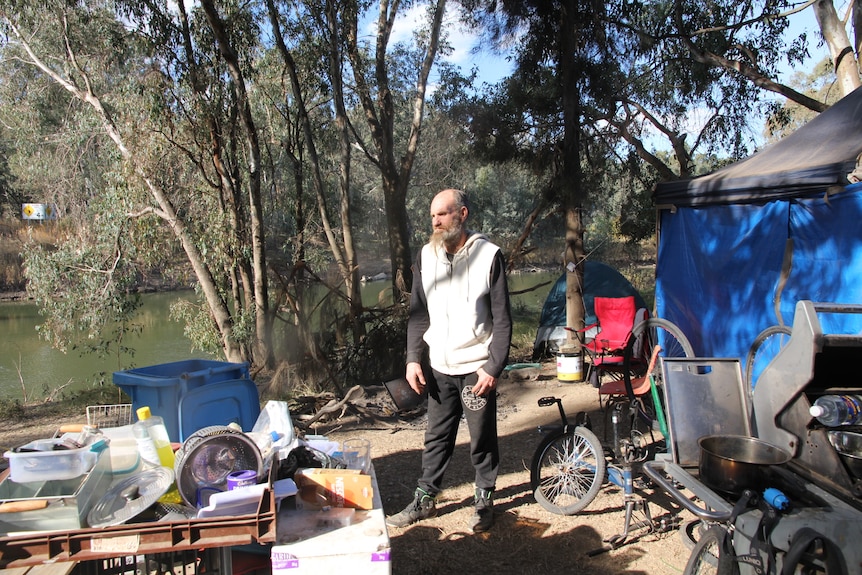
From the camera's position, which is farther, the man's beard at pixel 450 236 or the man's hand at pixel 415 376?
the man's hand at pixel 415 376

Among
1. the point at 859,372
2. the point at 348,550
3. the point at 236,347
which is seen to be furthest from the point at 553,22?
the point at 348,550

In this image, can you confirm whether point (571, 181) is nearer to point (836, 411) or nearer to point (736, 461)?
point (836, 411)

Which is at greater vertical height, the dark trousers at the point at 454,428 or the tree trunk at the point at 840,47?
the tree trunk at the point at 840,47

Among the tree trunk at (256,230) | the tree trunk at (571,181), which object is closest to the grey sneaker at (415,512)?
the tree trunk at (571,181)

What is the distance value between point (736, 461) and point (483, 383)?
46.5 inches

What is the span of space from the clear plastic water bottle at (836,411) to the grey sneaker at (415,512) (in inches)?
76.4

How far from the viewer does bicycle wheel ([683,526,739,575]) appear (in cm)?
241

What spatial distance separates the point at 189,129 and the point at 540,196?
17.3 feet

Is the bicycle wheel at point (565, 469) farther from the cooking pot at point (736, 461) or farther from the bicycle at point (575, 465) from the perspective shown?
the cooking pot at point (736, 461)

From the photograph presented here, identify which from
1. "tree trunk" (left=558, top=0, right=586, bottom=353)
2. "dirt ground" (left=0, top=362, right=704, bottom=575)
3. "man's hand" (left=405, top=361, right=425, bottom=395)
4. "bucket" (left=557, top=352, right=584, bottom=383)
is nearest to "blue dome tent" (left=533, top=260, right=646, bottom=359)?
"tree trunk" (left=558, top=0, right=586, bottom=353)

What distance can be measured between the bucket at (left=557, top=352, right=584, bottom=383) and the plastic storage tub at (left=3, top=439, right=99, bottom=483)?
19.4ft

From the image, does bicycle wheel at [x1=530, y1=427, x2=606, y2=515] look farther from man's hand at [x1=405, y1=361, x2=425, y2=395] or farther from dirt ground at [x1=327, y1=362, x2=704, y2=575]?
man's hand at [x1=405, y1=361, x2=425, y2=395]

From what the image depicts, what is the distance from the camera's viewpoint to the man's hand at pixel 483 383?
3229 mm

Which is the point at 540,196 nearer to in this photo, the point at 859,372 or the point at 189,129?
the point at 189,129
